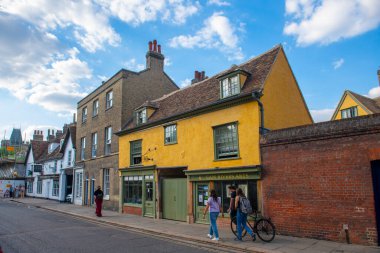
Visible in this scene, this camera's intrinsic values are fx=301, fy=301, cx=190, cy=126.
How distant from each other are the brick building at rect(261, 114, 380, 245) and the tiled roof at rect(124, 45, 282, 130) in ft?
11.0

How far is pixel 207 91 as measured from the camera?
1770 cm

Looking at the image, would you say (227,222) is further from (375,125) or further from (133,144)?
(133,144)

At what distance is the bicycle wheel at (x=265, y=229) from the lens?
10531 millimetres

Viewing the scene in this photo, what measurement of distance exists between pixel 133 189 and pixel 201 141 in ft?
25.3

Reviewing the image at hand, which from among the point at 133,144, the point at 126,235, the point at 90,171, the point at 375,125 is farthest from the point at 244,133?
the point at 90,171

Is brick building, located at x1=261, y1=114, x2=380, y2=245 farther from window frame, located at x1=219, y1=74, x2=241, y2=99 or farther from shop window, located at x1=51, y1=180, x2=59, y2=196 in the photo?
shop window, located at x1=51, y1=180, x2=59, y2=196

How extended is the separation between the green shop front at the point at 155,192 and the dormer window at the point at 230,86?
4812mm

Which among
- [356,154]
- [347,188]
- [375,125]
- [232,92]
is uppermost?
[232,92]

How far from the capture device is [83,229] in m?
14.0

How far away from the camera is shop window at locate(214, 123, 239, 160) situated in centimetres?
1403

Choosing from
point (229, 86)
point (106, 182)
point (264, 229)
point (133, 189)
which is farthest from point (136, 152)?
point (264, 229)

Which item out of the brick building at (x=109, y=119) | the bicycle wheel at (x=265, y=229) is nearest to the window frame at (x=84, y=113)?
the brick building at (x=109, y=119)

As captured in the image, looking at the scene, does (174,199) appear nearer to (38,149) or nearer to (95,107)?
(95,107)

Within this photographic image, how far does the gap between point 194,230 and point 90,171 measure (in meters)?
16.4
